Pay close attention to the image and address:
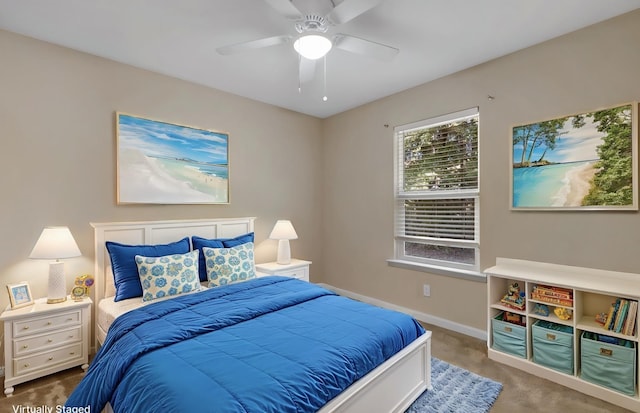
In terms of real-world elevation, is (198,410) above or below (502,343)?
above

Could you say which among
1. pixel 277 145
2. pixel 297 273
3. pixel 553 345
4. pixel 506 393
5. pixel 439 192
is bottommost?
pixel 506 393

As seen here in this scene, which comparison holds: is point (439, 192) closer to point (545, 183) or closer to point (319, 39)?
point (545, 183)

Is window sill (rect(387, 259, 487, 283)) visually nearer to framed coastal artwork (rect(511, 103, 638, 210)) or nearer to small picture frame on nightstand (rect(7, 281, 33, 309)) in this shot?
framed coastal artwork (rect(511, 103, 638, 210))

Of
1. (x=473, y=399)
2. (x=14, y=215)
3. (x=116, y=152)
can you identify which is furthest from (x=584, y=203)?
(x=14, y=215)

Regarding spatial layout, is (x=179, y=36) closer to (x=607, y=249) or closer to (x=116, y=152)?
(x=116, y=152)

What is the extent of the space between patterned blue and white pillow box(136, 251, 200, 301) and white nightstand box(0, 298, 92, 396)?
480 millimetres

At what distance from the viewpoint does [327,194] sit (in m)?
4.64

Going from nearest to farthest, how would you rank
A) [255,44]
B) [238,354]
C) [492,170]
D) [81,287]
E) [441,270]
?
[238,354], [255,44], [81,287], [492,170], [441,270]

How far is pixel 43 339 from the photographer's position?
2281mm

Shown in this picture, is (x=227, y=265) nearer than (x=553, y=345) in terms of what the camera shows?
No

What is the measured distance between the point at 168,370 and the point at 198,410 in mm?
336

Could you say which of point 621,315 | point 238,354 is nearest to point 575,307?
point 621,315

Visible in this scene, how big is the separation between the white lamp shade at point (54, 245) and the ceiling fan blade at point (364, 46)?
2463mm

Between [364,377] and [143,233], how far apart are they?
2.41 meters
